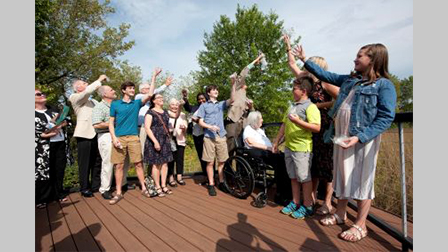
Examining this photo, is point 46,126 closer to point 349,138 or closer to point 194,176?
point 194,176

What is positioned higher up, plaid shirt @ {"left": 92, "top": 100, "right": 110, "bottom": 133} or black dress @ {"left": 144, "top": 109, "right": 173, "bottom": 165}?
plaid shirt @ {"left": 92, "top": 100, "right": 110, "bottom": 133}

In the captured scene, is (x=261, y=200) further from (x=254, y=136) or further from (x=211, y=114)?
(x=211, y=114)

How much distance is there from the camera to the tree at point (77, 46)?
10.9 metres

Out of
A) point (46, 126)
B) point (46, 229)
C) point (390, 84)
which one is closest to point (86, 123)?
point (46, 126)

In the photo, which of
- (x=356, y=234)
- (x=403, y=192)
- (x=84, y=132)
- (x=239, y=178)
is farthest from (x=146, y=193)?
(x=403, y=192)

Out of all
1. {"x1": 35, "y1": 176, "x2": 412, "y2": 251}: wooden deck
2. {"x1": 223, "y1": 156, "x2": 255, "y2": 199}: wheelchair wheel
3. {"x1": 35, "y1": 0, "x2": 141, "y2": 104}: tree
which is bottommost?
{"x1": 35, "y1": 176, "x2": 412, "y2": 251}: wooden deck

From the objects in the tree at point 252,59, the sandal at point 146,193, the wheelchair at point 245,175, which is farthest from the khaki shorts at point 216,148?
the tree at point 252,59

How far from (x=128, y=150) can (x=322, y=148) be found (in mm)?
2496

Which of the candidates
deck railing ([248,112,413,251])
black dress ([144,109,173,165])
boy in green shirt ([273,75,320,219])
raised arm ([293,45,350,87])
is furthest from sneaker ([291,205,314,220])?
black dress ([144,109,173,165])

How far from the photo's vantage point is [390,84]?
1.64 m

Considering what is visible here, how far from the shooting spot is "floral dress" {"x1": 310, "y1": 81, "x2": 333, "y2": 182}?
2291 mm

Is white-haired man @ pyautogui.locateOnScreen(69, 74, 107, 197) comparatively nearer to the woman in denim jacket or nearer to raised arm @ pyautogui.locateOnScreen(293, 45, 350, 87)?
raised arm @ pyautogui.locateOnScreen(293, 45, 350, 87)

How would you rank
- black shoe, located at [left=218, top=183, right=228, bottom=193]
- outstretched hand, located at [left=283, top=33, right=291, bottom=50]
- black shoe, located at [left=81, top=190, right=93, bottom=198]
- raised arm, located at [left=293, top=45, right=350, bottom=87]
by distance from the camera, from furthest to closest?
black shoe, located at [left=218, top=183, right=228, bottom=193]
black shoe, located at [left=81, top=190, right=93, bottom=198]
outstretched hand, located at [left=283, top=33, right=291, bottom=50]
raised arm, located at [left=293, top=45, right=350, bottom=87]

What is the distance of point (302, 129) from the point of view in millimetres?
2279
